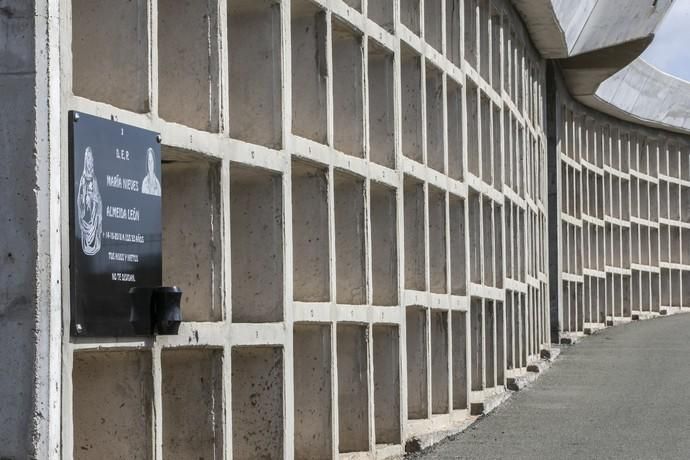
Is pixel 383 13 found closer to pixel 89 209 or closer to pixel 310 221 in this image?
pixel 310 221

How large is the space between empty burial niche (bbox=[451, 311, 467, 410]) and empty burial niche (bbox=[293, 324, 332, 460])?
12.8 feet

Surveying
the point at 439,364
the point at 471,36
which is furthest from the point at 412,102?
the point at 471,36

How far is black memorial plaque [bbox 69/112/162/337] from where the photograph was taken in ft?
18.9

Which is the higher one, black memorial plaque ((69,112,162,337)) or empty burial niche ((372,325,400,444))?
black memorial plaque ((69,112,162,337))

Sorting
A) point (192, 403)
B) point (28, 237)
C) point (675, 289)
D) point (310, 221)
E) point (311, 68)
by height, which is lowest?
point (192, 403)

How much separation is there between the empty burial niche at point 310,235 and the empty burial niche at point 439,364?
3157 millimetres

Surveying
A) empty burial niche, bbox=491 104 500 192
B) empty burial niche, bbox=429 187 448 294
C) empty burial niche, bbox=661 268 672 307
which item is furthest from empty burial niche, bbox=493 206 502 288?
empty burial niche, bbox=661 268 672 307

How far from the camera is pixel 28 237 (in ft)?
17.9

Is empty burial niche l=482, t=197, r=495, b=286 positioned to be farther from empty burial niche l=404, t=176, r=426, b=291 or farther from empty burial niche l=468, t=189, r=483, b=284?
empty burial niche l=404, t=176, r=426, b=291

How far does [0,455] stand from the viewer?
5445 mm

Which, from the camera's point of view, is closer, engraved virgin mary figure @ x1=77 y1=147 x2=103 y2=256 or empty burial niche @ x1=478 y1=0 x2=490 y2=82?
engraved virgin mary figure @ x1=77 y1=147 x2=103 y2=256

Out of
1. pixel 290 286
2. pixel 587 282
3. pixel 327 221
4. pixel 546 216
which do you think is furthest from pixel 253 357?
pixel 587 282

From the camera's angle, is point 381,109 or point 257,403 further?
point 381,109

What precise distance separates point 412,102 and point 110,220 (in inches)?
211
